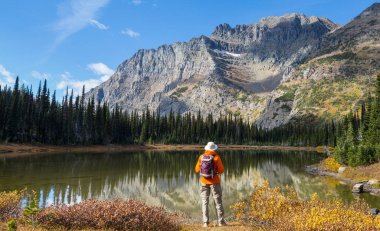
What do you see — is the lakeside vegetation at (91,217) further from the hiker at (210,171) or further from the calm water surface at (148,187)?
the calm water surface at (148,187)

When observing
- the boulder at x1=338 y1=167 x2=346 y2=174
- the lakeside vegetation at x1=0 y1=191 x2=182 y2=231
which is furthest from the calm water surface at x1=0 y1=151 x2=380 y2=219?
the lakeside vegetation at x1=0 y1=191 x2=182 y2=231

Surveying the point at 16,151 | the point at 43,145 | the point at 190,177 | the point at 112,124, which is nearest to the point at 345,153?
the point at 190,177

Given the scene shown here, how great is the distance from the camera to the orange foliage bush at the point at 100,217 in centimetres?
1439

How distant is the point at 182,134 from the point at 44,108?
222 ft

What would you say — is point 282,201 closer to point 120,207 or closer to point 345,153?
point 120,207

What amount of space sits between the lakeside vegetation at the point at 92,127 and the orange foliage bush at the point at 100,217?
88185mm

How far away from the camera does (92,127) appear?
12706 centimetres

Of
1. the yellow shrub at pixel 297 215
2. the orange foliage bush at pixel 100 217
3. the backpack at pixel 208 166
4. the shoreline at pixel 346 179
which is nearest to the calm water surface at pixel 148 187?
the shoreline at pixel 346 179

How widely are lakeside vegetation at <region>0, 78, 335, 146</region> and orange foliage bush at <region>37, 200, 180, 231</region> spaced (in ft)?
289

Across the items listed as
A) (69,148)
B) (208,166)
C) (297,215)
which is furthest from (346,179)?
(69,148)

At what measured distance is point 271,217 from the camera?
50.0ft

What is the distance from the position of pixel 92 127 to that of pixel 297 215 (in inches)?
4769

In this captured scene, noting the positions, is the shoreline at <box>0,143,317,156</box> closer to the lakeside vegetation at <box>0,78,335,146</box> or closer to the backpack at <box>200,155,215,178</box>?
the lakeside vegetation at <box>0,78,335,146</box>

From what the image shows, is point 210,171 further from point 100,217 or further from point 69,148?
point 69,148
